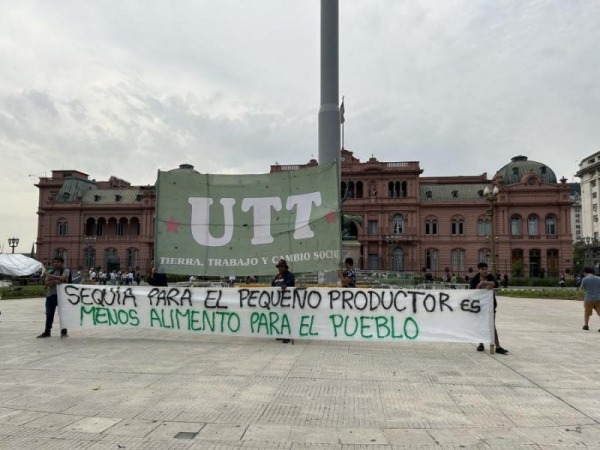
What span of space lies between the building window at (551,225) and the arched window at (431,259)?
14350 millimetres

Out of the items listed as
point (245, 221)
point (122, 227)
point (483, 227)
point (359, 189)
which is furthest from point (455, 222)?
point (245, 221)

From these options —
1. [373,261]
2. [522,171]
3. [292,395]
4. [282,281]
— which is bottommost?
[292,395]

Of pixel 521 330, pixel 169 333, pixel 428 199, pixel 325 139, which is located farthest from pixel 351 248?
pixel 428 199

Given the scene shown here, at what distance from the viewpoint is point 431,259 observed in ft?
208

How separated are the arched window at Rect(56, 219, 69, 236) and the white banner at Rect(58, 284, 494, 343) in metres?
69.2

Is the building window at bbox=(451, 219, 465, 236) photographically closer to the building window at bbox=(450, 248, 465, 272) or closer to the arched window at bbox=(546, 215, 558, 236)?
the building window at bbox=(450, 248, 465, 272)

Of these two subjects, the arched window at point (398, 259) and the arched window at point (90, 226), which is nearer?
the arched window at point (398, 259)

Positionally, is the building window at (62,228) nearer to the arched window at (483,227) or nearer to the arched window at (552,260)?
the arched window at (483,227)

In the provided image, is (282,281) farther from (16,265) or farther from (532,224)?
(532,224)

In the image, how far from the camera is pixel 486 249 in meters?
62.8

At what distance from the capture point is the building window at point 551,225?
61875 millimetres

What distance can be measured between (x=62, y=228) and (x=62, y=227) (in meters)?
0.17

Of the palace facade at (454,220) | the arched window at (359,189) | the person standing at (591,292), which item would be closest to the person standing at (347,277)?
the person standing at (591,292)

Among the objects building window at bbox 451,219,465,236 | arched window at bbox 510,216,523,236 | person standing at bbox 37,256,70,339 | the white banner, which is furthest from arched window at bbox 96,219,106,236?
the white banner
